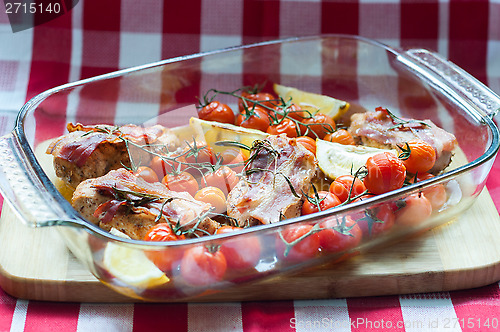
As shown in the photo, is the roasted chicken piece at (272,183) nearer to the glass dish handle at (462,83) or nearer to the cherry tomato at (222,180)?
the cherry tomato at (222,180)

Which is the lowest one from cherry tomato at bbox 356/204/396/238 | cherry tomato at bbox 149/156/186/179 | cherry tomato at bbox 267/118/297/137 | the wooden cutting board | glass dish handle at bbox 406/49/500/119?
the wooden cutting board

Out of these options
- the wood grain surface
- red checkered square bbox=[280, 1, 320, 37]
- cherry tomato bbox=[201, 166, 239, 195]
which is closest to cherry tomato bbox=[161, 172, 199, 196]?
cherry tomato bbox=[201, 166, 239, 195]

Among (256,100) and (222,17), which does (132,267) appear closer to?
(256,100)

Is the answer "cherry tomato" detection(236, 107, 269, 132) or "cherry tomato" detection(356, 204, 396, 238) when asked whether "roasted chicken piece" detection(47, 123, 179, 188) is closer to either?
"cherry tomato" detection(236, 107, 269, 132)

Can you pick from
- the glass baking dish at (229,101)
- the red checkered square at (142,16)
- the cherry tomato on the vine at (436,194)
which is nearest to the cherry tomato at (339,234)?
the glass baking dish at (229,101)

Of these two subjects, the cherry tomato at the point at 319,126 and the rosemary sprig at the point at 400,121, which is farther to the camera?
the cherry tomato at the point at 319,126

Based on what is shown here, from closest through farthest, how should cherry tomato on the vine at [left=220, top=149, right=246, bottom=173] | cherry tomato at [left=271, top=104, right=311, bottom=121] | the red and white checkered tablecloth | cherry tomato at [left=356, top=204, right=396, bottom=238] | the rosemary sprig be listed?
cherry tomato at [left=356, top=204, right=396, bottom=238], cherry tomato on the vine at [left=220, top=149, right=246, bottom=173], the rosemary sprig, cherry tomato at [left=271, top=104, right=311, bottom=121], the red and white checkered tablecloth

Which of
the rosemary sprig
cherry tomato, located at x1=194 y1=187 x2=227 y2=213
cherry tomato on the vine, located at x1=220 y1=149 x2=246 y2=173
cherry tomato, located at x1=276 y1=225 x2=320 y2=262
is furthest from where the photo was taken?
the rosemary sprig
